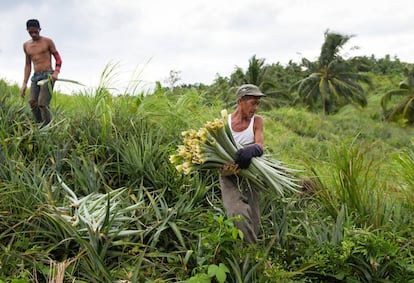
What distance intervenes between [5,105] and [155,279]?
361cm

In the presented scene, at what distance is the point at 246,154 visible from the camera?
3551 millimetres

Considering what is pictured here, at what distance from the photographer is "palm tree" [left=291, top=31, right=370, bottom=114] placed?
30.8m

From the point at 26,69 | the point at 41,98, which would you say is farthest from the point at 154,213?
the point at 26,69

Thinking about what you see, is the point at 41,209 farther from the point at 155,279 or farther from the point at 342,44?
the point at 342,44

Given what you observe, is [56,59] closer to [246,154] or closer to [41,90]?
[41,90]

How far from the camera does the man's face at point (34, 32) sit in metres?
6.04

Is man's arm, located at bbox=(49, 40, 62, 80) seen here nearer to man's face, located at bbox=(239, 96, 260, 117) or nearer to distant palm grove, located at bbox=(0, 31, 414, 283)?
distant palm grove, located at bbox=(0, 31, 414, 283)

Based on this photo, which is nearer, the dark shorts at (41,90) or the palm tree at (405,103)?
the dark shorts at (41,90)

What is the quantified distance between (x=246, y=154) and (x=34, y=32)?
157 inches

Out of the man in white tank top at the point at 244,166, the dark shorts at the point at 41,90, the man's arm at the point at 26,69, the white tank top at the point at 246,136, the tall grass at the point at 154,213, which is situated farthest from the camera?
the man's arm at the point at 26,69

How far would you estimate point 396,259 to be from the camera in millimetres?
3600

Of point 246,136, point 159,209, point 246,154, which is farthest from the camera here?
point 159,209

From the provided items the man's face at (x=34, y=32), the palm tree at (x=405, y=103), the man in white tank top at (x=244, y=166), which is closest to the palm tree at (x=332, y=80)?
the palm tree at (x=405, y=103)

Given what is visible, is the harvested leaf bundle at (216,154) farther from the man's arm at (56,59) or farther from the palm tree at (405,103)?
the palm tree at (405,103)
